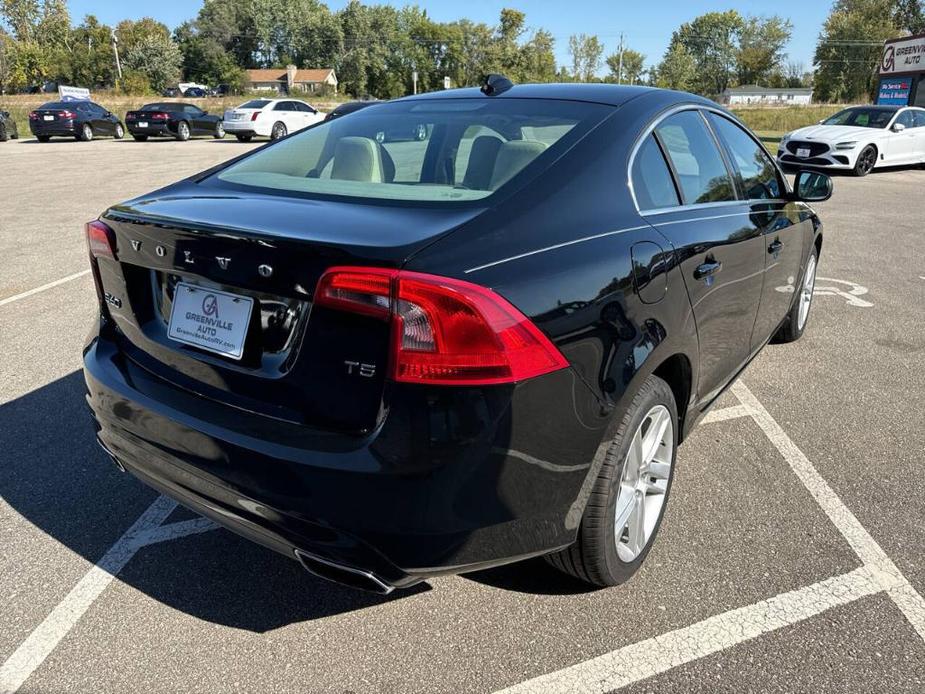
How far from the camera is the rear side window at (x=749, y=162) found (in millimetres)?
3420

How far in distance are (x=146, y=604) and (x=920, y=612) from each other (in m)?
2.59

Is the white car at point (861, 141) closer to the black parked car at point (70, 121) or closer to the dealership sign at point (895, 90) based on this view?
the dealership sign at point (895, 90)

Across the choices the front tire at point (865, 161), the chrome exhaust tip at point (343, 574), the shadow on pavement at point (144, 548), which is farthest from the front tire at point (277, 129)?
the chrome exhaust tip at point (343, 574)

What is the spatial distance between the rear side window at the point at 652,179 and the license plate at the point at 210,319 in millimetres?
1362

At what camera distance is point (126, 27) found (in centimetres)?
11112

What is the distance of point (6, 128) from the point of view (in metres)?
28.4

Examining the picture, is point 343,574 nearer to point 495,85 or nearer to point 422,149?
point 422,149

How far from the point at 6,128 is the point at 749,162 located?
3245cm

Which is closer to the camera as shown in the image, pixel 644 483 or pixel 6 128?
pixel 644 483

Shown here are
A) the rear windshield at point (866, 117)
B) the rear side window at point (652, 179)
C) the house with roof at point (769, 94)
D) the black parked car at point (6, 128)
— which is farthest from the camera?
the house with roof at point (769, 94)

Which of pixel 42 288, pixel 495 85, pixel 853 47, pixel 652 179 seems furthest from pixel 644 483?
pixel 853 47

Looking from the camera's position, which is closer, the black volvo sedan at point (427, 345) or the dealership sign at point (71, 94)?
the black volvo sedan at point (427, 345)

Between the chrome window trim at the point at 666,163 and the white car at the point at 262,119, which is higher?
the chrome window trim at the point at 666,163

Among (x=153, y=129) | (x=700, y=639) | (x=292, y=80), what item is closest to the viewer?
(x=700, y=639)
